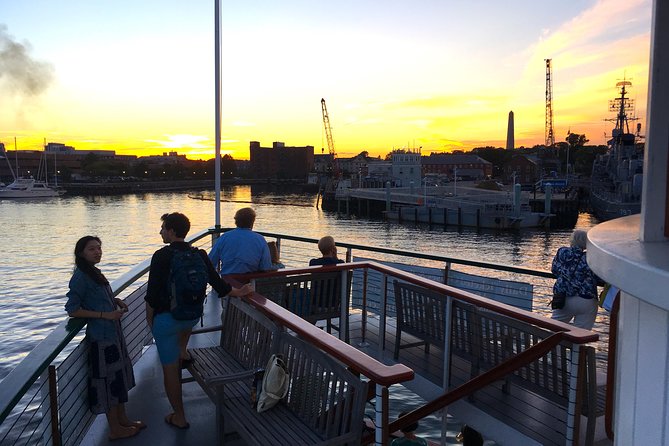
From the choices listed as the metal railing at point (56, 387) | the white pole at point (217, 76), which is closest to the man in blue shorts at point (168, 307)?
the metal railing at point (56, 387)

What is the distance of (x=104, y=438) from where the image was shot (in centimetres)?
396

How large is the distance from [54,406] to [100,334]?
2.21 feet

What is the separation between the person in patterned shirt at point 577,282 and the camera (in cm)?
518

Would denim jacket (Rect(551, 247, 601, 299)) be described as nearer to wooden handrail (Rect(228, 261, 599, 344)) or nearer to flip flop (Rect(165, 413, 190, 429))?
wooden handrail (Rect(228, 261, 599, 344))

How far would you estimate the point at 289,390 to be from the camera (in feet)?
11.6

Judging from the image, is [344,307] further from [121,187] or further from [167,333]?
[121,187]

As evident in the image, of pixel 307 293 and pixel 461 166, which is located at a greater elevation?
pixel 461 166

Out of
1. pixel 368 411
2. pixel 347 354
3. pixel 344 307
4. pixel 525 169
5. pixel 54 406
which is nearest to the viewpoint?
pixel 347 354

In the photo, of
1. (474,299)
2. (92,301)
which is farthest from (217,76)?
(474,299)

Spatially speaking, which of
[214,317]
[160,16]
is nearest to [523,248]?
[160,16]

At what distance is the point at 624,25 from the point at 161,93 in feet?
208

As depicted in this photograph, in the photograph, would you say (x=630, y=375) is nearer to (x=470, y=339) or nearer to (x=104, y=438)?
(x=470, y=339)

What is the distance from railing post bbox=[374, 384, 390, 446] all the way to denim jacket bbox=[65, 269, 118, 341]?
2.08 metres

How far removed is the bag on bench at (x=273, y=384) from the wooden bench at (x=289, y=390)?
0.25 ft
